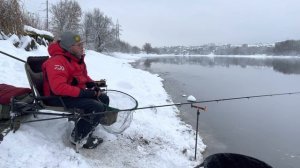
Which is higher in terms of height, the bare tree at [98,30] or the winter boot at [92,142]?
the bare tree at [98,30]

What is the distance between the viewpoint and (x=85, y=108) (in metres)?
4.61

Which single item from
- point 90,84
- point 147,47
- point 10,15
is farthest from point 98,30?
point 147,47

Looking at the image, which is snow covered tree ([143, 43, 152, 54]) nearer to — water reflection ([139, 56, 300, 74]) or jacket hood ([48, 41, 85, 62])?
water reflection ([139, 56, 300, 74])

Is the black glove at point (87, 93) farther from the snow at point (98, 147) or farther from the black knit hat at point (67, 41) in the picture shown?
the snow at point (98, 147)

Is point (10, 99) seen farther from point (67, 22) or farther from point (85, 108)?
point (67, 22)

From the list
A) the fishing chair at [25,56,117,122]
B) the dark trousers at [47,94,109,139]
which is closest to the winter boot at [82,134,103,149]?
the dark trousers at [47,94,109,139]

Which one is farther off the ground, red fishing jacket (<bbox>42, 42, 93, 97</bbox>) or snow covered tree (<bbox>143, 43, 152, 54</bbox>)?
snow covered tree (<bbox>143, 43, 152, 54</bbox>)

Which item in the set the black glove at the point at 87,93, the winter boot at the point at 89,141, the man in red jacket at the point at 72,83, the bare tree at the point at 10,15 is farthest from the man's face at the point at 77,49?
the bare tree at the point at 10,15

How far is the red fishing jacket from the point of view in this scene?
170 inches

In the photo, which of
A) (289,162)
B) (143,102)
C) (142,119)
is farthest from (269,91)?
(142,119)

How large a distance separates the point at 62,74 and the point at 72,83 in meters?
0.38

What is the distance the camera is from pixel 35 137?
4531mm

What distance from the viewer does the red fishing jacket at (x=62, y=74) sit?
170 inches

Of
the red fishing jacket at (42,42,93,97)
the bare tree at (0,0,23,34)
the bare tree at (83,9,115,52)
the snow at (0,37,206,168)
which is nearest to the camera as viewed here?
the snow at (0,37,206,168)
